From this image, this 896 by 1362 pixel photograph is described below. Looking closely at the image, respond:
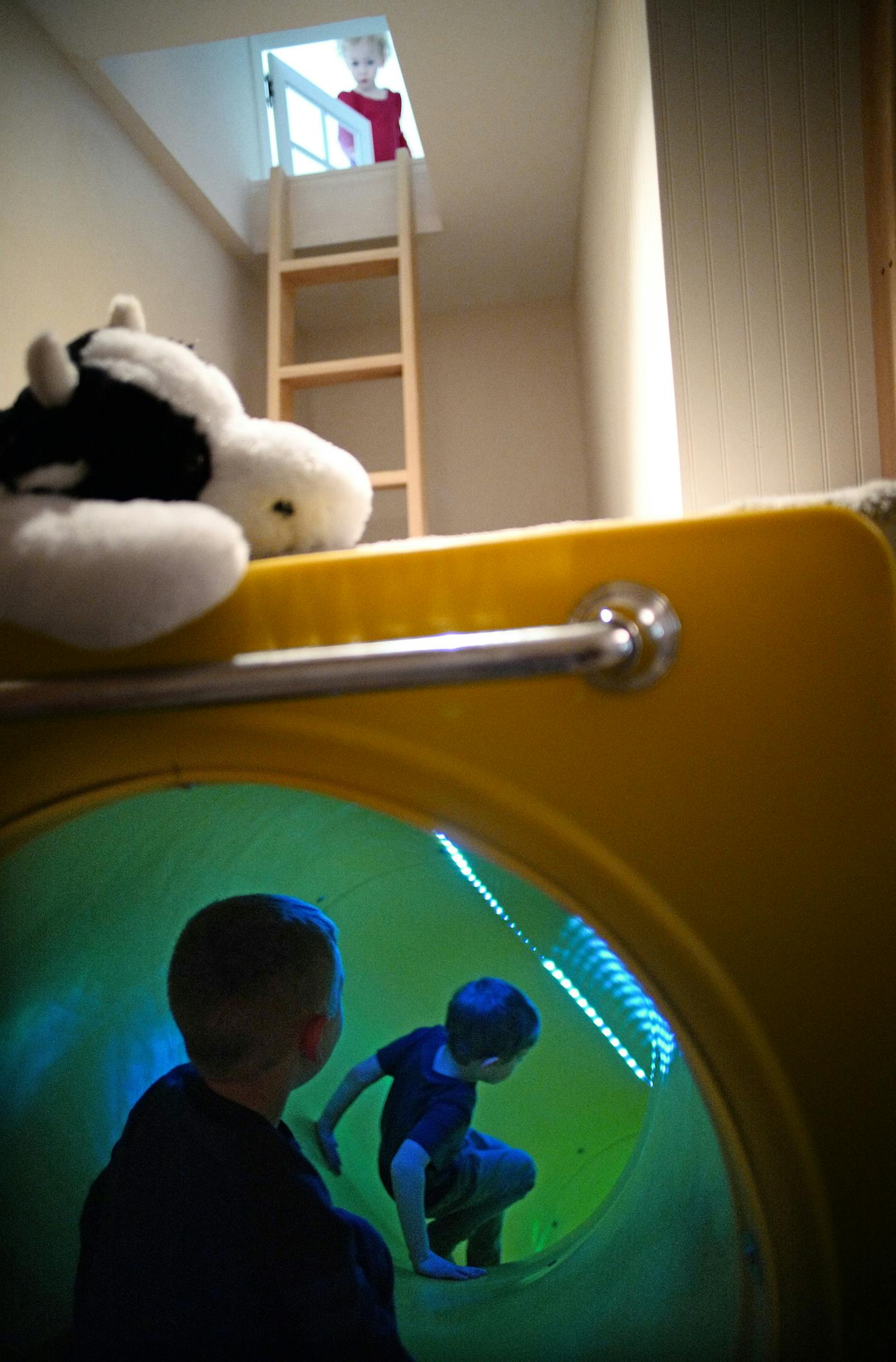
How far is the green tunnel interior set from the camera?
72 cm

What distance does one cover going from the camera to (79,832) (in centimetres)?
71

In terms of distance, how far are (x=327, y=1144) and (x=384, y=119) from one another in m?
2.66

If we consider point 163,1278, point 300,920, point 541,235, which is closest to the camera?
point 163,1278

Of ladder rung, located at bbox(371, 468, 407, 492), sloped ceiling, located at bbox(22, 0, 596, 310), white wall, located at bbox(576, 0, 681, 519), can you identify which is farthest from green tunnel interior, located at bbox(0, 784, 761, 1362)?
sloped ceiling, located at bbox(22, 0, 596, 310)

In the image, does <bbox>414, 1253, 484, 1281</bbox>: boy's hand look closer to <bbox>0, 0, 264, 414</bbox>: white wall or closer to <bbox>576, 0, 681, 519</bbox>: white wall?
<bbox>576, 0, 681, 519</bbox>: white wall

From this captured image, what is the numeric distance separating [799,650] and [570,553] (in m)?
0.14

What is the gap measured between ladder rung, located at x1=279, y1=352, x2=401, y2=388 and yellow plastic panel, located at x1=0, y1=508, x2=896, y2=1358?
1805 mm

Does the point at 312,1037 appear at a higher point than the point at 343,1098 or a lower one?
higher

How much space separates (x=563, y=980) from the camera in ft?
3.49

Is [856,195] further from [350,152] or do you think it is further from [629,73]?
[350,152]

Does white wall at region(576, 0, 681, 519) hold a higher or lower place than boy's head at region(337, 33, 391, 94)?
lower

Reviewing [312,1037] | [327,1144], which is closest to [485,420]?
[327,1144]

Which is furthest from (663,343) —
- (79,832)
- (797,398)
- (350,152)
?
(350,152)

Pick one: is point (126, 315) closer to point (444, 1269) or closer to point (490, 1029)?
point (490, 1029)
